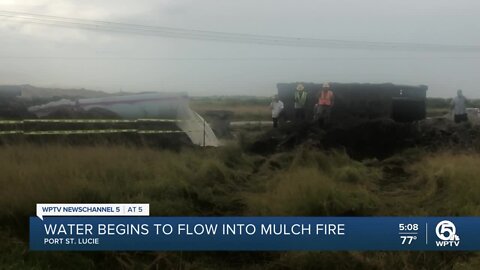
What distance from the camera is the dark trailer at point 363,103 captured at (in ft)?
37.4

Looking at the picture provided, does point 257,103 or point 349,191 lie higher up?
point 257,103

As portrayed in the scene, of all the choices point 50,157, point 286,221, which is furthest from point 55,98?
point 286,221

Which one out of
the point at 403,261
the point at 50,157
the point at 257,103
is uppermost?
the point at 257,103

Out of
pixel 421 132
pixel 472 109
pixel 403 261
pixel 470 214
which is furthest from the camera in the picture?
pixel 472 109

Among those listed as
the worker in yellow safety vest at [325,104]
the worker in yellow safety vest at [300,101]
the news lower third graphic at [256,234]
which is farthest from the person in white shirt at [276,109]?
the news lower third graphic at [256,234]

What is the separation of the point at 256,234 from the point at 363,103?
7.22 m

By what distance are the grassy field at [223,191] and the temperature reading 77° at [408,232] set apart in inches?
5.0

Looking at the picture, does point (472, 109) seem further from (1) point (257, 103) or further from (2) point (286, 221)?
(2) point (286, 221)

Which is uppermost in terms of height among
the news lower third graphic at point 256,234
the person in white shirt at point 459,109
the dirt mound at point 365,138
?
the person in white shirt at point 459,109

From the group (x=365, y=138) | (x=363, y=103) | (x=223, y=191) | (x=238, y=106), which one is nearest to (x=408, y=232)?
(x=223, y=191)

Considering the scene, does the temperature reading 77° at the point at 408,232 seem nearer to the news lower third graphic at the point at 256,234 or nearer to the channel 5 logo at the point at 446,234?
the news lower third graphic at the point at 256,234

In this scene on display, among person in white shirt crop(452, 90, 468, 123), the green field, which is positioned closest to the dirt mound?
the green field

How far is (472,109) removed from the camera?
16016mm

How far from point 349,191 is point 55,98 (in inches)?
241
